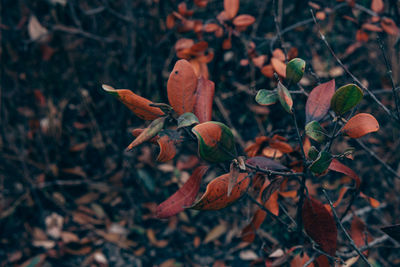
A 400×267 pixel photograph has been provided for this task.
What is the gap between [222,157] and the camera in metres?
0.46

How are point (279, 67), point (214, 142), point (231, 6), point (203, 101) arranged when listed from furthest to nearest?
1. point (231, 6)
2. point (279, 67)
3. point (203, 101)
4. point (214, 142)

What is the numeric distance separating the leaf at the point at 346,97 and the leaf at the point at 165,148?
0.28 meters

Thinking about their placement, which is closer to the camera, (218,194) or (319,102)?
(218,194)

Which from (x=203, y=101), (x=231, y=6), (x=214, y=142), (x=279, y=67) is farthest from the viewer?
(x=231, y=6)

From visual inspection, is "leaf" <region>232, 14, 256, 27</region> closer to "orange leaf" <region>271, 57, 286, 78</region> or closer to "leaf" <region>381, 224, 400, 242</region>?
"orange leaf" <region>271, 57, 286, 78</region>

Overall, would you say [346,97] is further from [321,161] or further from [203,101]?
[203,101]

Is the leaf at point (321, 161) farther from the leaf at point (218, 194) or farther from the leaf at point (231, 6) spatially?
the leaf at point (231, 6)

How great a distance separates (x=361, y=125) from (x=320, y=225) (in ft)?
0.66

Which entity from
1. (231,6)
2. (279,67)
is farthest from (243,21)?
(279,67)

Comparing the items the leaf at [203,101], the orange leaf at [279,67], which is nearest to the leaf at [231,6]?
the orange leaf at [279,67]

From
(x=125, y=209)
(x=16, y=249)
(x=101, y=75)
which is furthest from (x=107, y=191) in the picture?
(x=101, y=75)

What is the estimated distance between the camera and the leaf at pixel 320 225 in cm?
56

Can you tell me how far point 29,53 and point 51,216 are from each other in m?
0.75

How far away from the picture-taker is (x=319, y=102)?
0.57 meters
